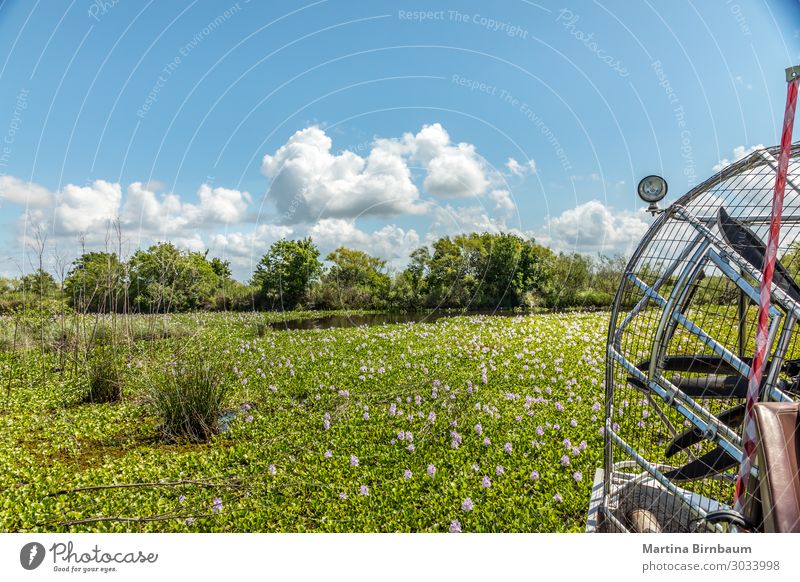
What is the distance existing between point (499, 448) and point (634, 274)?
1.58 metres

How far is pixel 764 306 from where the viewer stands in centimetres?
157

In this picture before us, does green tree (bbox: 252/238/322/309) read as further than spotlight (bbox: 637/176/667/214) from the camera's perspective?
Yes

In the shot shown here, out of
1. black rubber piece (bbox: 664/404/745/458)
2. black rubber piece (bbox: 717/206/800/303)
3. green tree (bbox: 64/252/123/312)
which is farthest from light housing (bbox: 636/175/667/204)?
green tree (bbox: 64/252/123/312)

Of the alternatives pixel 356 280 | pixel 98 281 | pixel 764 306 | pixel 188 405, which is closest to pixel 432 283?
pixel 356 280

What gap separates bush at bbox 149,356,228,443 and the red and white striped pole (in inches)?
130

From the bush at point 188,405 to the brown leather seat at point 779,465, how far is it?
3.36 meters

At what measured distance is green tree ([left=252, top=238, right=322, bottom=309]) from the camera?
36.8ft

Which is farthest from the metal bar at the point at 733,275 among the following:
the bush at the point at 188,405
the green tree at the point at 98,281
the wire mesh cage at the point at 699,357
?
the green tree at the point at 98,281

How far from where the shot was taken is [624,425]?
3621 mm

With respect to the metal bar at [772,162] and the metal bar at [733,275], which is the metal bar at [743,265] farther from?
the metal bar at [772,162]

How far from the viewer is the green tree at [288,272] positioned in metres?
11.2

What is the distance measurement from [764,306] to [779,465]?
489 millimetres

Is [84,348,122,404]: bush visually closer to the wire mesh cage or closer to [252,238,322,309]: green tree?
the wire mesh cage

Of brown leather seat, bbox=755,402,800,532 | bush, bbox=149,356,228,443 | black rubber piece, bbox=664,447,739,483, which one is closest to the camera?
brown leather seat, bbox=755,402,800,532
